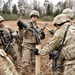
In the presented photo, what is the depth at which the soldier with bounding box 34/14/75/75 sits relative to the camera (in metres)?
6.19

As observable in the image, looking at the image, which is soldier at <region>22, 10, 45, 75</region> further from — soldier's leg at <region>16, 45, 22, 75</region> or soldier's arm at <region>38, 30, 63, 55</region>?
soldier's arm at <region>38, 30, 63, 55</region>

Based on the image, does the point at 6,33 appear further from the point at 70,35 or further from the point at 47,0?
the point at 47,0

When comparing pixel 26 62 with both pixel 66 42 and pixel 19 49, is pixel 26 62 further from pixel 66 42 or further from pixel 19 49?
pixel 66 42

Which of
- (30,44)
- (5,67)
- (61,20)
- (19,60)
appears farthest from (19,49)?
(5,67)

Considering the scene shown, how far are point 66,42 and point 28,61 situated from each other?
3314 mm

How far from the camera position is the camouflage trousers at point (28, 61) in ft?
30.9

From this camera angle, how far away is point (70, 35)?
6172 mm

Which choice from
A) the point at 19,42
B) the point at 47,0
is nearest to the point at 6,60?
the point at 19,42

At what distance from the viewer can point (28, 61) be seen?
9414 millimetres

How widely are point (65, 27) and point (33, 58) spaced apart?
339cm

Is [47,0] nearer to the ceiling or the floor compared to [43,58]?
nearer to the floor

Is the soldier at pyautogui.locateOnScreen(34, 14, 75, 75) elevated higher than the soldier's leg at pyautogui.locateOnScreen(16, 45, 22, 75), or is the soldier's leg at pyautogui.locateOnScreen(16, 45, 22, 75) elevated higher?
the soldier at pyautogui.locateOnScreen(34, 14, 75, 75)

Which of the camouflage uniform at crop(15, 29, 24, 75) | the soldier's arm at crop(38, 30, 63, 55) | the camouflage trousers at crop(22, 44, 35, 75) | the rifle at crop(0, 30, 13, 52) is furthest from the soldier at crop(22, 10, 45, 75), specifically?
the soldier's arm at crop(38, 30, 63, 55)

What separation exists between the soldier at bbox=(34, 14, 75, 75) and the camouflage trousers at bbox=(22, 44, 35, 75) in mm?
2918
